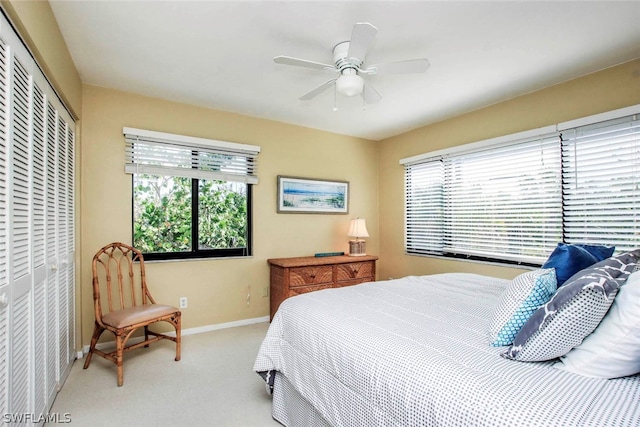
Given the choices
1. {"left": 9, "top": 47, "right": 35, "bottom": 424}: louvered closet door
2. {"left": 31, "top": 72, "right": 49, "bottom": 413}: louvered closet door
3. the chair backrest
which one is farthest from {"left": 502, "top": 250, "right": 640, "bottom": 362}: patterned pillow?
the chair backrest

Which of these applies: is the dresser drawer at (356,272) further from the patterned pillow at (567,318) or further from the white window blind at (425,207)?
the patterned pillow at (567,318)

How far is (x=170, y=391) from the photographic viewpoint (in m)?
2.28

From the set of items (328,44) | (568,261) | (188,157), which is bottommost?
(568,261)

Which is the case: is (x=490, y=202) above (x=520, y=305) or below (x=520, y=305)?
above

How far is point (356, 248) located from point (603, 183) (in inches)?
99.8

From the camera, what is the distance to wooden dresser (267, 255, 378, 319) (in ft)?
11.7

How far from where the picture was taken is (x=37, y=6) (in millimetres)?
1656

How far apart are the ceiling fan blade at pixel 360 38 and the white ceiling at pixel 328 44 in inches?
9.0

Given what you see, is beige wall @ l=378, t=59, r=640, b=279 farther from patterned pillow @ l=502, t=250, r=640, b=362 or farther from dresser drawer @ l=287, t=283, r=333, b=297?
patterned pillow @ l=502, t=250, r=640, b=362

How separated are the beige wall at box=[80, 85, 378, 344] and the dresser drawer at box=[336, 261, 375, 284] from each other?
1.55 feet

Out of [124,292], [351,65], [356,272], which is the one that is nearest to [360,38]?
[351,65]

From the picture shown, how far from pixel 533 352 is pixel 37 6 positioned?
2696mm

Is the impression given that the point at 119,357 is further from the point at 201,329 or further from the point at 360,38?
the point at 360,38

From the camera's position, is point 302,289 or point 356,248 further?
point 356,248
